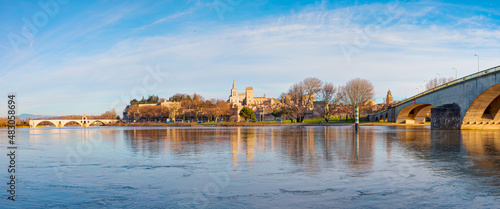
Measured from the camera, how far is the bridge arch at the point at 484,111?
43594 millimetres

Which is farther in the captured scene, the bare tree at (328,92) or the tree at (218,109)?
the tree at (218,109)

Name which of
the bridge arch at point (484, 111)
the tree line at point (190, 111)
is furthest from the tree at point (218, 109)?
the bridge arch at point (484, 111)

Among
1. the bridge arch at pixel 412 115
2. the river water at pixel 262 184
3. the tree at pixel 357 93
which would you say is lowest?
the river water at pixel 262 184

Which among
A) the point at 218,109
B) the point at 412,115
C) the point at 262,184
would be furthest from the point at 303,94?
the point at 262,184

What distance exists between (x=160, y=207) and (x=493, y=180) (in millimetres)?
8430

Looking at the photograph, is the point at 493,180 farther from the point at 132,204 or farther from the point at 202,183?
the point at 132,204

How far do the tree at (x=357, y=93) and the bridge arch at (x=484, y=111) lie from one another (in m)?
38.2

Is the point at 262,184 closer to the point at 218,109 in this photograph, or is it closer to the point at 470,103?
the point at 470,103

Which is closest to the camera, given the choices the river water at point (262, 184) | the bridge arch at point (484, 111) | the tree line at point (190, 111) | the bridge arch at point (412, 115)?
the river water at point (262, 184)

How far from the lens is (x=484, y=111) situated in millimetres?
48875

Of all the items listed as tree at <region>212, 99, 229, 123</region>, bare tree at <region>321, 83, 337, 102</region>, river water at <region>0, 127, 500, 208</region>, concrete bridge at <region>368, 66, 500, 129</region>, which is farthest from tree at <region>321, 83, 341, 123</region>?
river water at <region>0, 127, 500, 208</region>

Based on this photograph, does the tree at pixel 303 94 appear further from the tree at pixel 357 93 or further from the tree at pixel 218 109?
the tree at pixel 218 109

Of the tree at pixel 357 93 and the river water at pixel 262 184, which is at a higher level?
the tree at pixel 357 93

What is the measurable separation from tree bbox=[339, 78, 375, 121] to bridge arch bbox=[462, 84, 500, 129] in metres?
38.2
